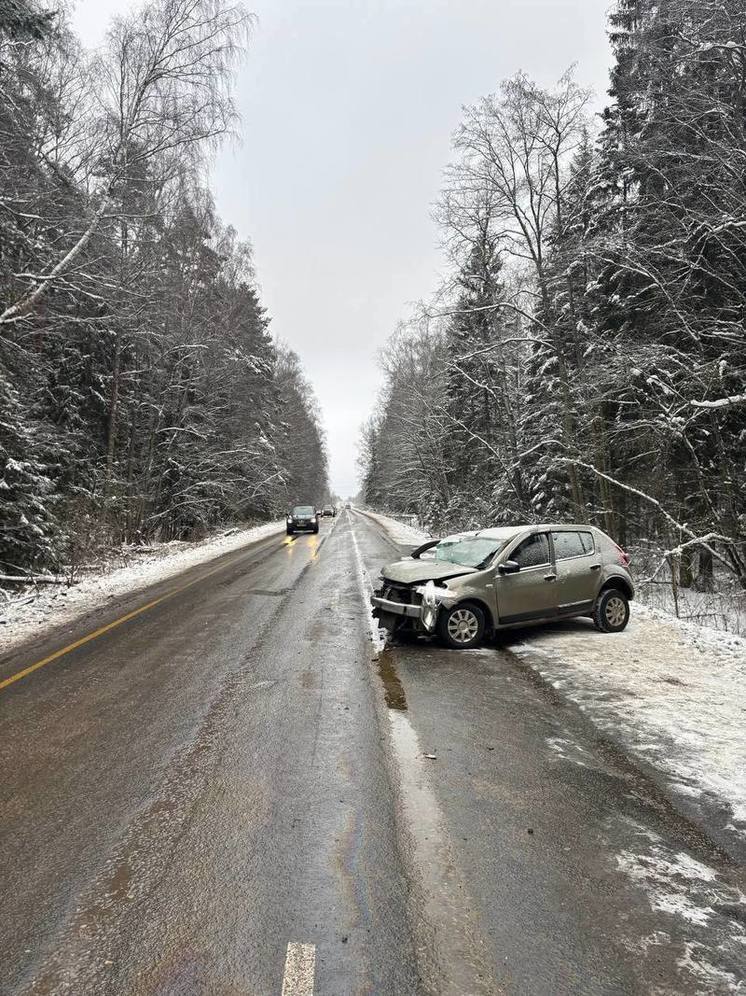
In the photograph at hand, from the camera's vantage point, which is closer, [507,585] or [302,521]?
[507,585]

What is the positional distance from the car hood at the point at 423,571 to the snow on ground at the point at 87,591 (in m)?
5.50

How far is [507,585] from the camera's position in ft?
25.2

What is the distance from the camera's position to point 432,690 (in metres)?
5.83

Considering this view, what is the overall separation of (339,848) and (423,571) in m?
5.05

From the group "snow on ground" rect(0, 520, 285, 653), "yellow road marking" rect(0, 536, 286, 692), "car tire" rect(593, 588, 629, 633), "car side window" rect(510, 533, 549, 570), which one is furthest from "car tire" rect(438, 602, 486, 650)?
"snow on ground" rect(0, 520, 285, 653)

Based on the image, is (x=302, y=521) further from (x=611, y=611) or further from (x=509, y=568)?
(x=509, y=568)

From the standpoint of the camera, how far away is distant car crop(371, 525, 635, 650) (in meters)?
7.46

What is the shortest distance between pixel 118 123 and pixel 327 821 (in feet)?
54.0

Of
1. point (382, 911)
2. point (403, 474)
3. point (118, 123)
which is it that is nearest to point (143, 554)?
point (118, 123)

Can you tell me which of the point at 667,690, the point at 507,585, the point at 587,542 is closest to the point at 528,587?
the point at 507,585

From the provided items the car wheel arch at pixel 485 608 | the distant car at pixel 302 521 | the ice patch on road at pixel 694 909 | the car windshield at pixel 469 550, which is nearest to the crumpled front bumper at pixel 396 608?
the car wheel arch at pixel 485 608

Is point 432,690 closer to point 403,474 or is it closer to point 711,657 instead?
point 711,657

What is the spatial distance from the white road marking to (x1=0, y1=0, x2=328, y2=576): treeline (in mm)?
11350

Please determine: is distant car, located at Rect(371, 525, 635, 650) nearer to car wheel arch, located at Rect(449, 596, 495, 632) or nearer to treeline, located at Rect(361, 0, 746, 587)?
car wheel arch, located at Rect(449, 596, 495, 632)
